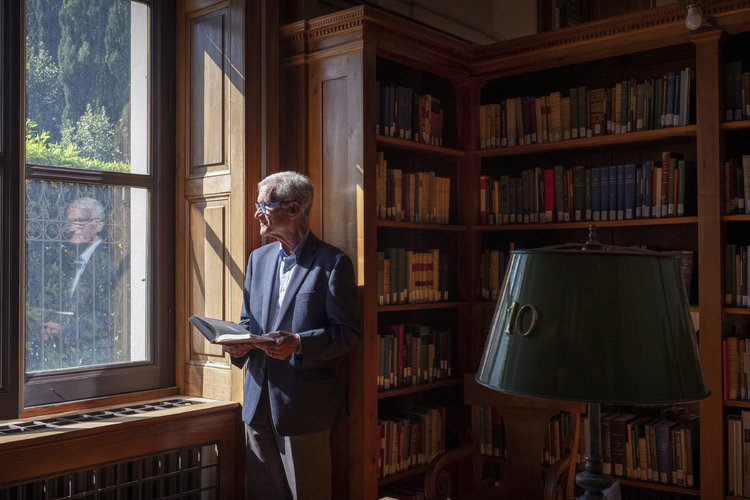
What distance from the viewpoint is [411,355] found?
3.72 meters

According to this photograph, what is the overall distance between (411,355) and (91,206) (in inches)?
66.8

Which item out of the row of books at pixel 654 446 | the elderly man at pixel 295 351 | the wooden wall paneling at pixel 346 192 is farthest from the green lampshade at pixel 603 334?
the row of books at pixel 654 446

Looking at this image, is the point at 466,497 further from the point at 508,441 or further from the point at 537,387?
the point at 537,387

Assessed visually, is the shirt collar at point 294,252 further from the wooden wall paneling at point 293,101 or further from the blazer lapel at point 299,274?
the wooden wall paneling at point 293,101

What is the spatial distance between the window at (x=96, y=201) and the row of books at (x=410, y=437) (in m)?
1.12

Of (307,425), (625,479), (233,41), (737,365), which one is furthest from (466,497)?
(233,41)

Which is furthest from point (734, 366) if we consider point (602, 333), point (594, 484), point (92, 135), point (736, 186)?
→ point (92, 135)

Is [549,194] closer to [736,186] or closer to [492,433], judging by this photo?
[736,186]

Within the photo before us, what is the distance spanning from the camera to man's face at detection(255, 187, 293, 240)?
3.01 metres

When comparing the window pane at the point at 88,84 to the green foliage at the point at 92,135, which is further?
the green foliage at the point at 92,135

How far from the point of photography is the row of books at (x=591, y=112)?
3.42m

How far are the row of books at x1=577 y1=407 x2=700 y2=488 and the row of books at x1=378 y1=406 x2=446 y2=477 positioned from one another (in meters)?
0.74

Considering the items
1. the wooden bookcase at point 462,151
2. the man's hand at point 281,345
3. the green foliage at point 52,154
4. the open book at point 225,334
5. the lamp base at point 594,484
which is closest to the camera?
the lamp base at point 594,484

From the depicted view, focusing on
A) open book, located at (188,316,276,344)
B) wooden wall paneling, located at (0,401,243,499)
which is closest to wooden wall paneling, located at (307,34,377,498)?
wooden wall paneling, located at (0,401,243,499)
